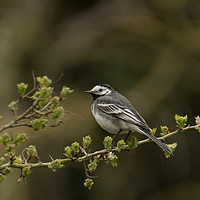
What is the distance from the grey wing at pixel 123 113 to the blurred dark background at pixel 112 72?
9.29 ft

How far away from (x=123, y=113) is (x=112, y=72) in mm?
5048

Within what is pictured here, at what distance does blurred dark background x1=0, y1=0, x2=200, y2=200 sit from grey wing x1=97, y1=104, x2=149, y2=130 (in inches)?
111

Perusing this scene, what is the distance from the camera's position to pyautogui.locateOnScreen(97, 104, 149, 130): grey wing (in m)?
4.84

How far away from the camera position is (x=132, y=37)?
10.6 m

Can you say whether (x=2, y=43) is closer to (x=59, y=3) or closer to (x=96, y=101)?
(x=59, y=3)

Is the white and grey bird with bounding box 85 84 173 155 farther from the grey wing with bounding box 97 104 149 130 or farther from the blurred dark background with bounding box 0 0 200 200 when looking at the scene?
the blurred dark background with bounding box 0 0 200 200

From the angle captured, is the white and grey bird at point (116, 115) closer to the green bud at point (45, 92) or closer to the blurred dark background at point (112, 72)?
the green bud at point (45, 92)

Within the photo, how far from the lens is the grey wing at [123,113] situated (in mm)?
4839

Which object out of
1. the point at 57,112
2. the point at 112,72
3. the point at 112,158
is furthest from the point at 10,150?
the point at 112,72

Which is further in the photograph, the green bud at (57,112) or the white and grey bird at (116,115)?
the white and grey bird at (116,115)

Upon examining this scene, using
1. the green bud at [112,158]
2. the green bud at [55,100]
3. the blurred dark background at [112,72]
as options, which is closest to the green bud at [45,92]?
the green bud at [55,100]

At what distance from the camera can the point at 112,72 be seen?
1006 cm

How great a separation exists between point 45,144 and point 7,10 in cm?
465

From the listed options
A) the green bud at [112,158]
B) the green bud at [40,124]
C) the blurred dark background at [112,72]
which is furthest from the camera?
the blurred dark background at [112,72]
